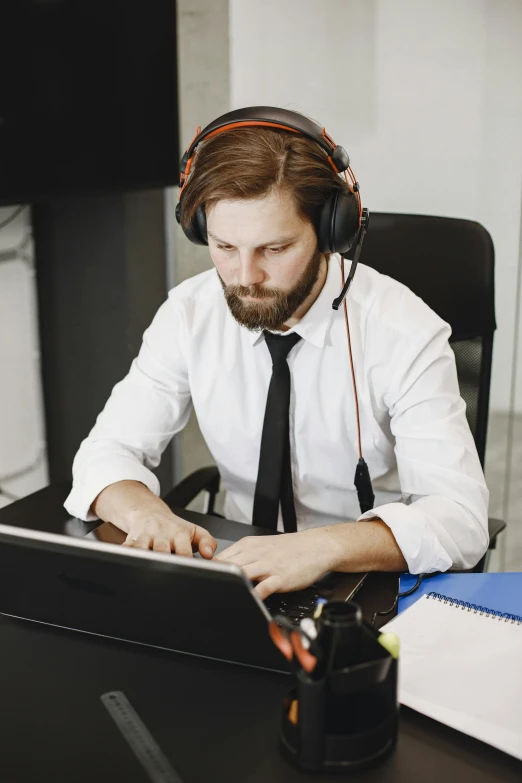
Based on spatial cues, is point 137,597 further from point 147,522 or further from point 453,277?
point 453,277

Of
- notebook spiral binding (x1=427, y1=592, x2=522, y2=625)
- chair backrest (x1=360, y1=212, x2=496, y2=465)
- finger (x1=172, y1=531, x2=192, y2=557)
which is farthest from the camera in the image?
chair backrest (x1=360, y1=212, x2=496, y2=465)

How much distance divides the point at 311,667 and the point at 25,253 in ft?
6.28

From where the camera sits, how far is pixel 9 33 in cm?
189

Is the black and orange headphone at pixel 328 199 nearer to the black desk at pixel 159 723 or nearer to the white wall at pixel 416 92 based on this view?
the black desk at pixel 159 723

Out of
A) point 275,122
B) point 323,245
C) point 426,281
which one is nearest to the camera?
point 275,122

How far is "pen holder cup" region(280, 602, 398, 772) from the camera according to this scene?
2.42 ft

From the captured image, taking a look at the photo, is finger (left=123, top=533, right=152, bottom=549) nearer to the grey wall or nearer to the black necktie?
the black necktie

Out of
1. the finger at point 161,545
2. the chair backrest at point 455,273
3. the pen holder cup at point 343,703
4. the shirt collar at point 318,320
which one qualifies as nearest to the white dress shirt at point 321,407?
the shirt collar at point 318,320

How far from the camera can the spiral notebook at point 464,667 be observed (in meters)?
0.81

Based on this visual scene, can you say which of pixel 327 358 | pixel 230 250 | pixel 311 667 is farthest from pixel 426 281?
pixel 311 667

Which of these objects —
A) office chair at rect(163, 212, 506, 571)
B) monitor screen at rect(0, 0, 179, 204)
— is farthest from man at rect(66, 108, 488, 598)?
monitor screen at rect(0, 0, 179, 204)

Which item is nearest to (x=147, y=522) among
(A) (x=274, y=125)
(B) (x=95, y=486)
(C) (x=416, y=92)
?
(B) (x=95, y=486)

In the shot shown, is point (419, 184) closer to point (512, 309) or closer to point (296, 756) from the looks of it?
point (512, 309)

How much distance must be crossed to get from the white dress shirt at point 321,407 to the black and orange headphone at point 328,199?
10cm
